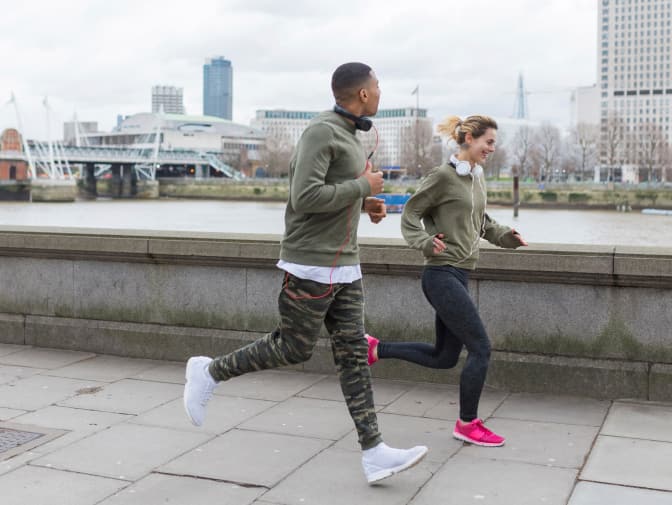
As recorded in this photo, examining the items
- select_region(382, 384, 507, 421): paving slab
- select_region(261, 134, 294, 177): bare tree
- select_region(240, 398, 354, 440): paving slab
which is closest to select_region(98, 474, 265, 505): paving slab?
select_region(240, 398, 354, 440): paving slab

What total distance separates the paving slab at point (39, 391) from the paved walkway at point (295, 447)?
1 centimetres

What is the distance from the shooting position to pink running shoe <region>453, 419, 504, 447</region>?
4.43 m

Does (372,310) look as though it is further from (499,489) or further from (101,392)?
(499,489)

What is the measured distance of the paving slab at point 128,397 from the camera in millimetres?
5227

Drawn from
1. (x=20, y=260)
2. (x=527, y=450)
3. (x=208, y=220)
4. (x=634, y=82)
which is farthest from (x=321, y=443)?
(x=634, y=82)

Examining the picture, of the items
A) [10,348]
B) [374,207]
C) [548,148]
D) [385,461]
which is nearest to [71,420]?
[385,461]

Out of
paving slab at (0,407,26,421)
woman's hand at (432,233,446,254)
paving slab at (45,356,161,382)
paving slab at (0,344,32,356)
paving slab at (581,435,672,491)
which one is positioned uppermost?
woman's hand at (432,233,446,254)

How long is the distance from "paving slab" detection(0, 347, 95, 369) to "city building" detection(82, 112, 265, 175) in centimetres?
14908

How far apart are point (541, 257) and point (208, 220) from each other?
5420cm

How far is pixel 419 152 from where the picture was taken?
129 metres

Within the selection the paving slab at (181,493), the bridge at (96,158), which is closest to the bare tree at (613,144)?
the bridge at (96,158)

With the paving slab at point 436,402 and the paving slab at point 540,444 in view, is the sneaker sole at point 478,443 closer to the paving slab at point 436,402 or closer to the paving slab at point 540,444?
the paving slab at point 540,444

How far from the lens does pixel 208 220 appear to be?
58.9 m

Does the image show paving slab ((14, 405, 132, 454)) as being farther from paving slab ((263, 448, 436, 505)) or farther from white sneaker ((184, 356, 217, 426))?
paving slab ((263, 448, 436, 505))
